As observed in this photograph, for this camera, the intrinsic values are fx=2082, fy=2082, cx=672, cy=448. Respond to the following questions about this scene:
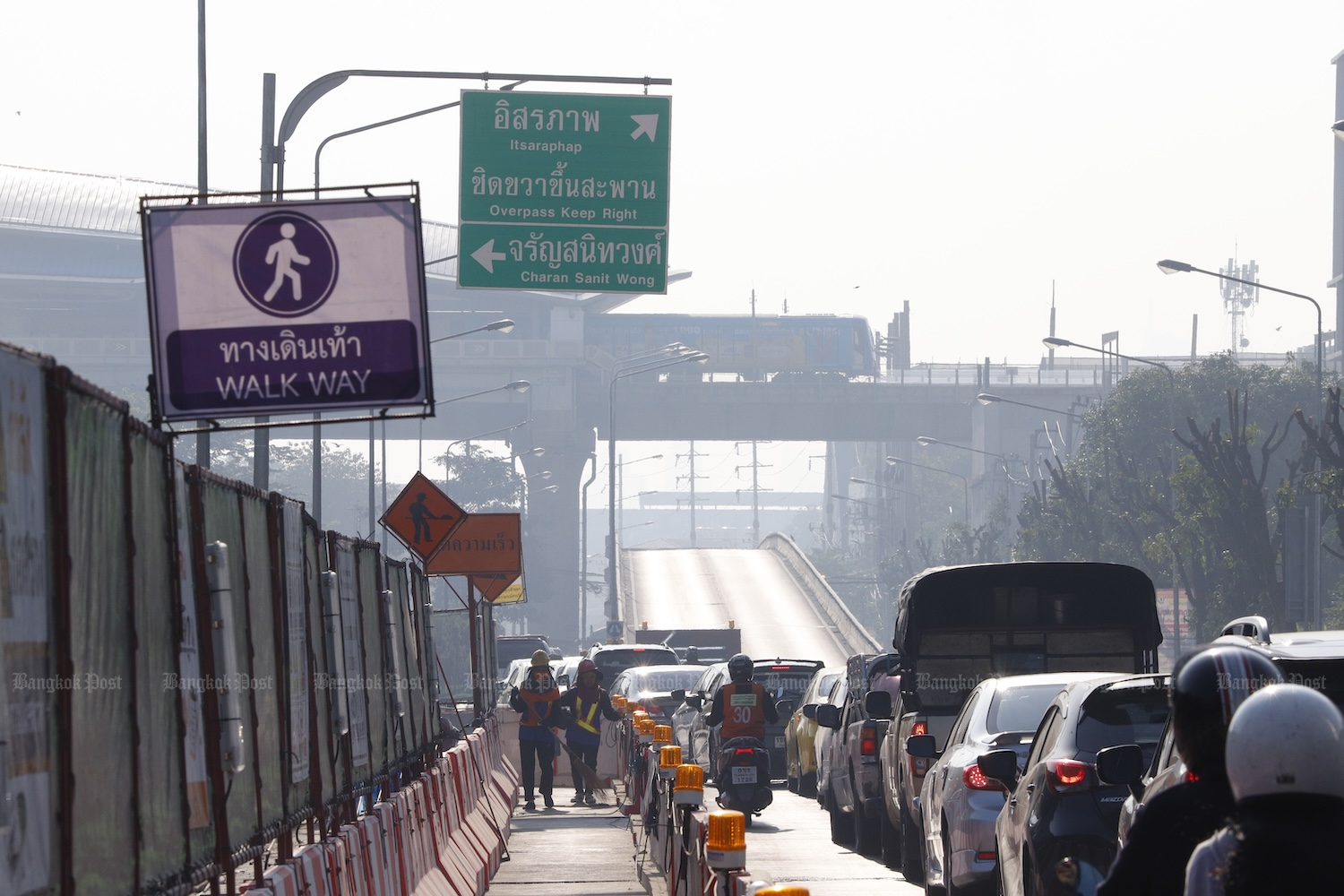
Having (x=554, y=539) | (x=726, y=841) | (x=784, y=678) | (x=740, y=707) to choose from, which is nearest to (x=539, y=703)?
(x=740, y=707)

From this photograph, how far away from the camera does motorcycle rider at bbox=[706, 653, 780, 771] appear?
20.0m

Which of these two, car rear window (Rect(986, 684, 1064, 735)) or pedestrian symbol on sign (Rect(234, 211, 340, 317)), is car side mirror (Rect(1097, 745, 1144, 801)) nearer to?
pedestrian symbol on sign (Rect(234, 211, 340, 317))

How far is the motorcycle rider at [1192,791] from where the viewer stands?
3992mm

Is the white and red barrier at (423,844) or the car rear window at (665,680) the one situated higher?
the white and red barrier at (423,844)

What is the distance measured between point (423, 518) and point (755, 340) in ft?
365

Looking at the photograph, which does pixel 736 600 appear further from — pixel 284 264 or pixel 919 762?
pixel 284 264

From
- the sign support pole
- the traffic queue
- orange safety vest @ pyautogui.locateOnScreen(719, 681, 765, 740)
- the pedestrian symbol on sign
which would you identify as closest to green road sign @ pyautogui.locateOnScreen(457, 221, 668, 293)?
orange safety vest @ pyautogui.locateOnScreen(719, 681, 765, 740)

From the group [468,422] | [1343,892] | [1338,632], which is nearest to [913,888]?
[1338,632]

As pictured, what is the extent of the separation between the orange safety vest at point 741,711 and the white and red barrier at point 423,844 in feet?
7.35

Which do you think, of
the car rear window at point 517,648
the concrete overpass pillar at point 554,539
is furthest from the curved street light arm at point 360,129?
the concrete overpass pillar at point 554,539

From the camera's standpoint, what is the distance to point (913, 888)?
1393 cm

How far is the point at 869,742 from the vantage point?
16.7 meters

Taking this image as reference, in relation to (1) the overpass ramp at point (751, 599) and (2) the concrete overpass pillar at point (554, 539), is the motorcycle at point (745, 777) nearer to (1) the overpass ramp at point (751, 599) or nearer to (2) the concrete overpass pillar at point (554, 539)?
(1) the overpass ramp at point (751, 599)

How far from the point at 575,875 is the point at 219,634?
27.6 ft
